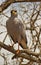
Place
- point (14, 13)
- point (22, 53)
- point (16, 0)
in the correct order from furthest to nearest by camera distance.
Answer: point (14, 13) < point (22, 53) < point (16, 0)

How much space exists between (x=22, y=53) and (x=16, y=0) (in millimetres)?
620

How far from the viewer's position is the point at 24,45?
8.38 feet

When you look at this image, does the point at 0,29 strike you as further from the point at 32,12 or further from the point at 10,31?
the point at 10,31

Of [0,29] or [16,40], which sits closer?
[16,40]

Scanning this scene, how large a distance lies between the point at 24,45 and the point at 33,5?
1908 millimetres

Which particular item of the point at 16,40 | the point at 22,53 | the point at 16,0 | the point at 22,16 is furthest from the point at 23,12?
the point at 16,0

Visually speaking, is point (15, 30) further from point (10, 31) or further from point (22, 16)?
point (22, 16)

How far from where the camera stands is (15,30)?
2.50m

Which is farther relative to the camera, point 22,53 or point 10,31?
point 10,31

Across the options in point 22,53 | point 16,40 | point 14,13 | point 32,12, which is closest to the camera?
point 22,53

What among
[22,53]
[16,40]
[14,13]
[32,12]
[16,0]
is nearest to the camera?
[16,0]

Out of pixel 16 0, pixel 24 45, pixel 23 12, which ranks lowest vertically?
pixel 23 12

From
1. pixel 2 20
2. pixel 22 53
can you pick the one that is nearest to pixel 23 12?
pixel 2 20

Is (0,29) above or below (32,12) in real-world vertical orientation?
below
